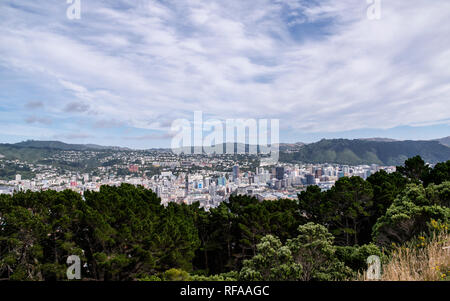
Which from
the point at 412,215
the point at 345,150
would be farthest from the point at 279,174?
the point at 345,150

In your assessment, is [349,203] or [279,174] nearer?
[349,203]

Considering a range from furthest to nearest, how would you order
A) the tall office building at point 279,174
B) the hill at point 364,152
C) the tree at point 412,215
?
1. the hill at point 364,152
2. the tall office building at point 279,174
3. the tree at point 412,215

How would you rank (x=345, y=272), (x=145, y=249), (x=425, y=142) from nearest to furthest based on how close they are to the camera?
(x=345, y=272)
(x=145, y=249)
(x=425, y=142)

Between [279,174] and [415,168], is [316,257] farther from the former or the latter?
→ [279,174]

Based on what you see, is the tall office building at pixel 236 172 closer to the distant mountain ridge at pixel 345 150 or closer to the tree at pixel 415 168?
the tree at pixel 415 168

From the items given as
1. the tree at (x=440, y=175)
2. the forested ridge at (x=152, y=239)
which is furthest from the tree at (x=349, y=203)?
the tree at (x=440, y=175)
